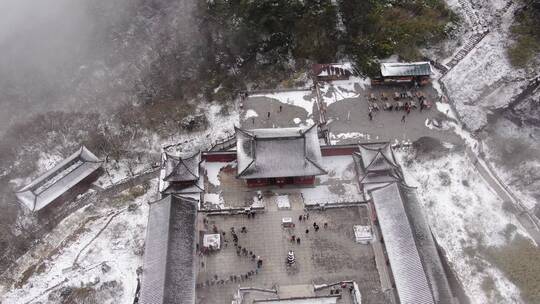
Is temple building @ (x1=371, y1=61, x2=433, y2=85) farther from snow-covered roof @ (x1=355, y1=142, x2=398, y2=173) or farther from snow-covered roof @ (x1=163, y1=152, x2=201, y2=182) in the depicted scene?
snow-covered roof @ (x1=163, y1=152, x2=201, y2=182)

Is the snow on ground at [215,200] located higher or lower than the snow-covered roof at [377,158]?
lower

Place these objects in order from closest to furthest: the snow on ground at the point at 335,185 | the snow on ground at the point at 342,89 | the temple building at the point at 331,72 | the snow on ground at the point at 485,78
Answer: the snow on ground at the point at 335,185 → the snow on ground at the point at 485,78 → the snow on ground at the point at 342,89 → the temple building at the point at 331,72

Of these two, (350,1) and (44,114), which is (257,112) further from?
(44,114)

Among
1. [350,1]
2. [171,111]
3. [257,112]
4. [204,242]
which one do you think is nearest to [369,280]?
[204,242]

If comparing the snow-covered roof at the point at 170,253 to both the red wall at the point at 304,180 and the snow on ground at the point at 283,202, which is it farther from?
the red wall at the point at 304,180

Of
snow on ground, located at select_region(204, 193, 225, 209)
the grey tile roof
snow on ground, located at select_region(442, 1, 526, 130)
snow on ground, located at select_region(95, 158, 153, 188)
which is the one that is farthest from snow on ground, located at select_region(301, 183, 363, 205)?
snow on ground, located at select_region(95, 158, 153, 188)

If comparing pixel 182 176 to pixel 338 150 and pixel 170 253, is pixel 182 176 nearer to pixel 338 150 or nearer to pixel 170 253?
pixel 170 253

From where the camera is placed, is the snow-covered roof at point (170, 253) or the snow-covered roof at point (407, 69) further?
the snow-covered roof at point (407, 69)

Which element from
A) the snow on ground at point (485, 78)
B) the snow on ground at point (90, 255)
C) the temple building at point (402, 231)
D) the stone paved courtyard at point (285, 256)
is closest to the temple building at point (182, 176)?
the stone paved courtyard at point (285, 256)
